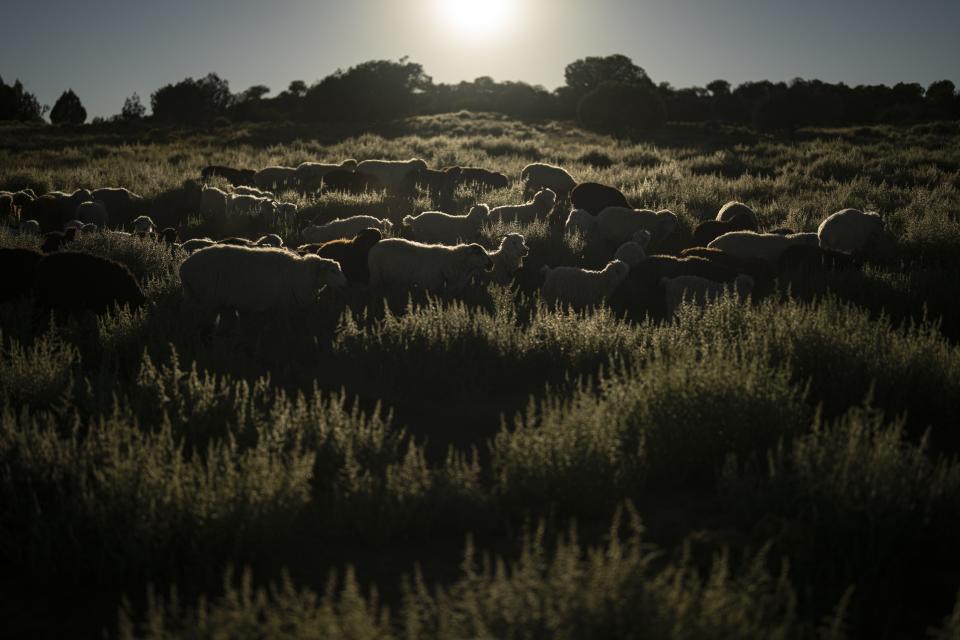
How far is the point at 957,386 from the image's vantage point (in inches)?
212

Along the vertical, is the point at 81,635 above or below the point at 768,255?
below

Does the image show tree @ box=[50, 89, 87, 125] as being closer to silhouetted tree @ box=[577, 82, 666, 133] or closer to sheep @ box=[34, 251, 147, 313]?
silhouetted tree @ box=[577, 82, 666, 133]

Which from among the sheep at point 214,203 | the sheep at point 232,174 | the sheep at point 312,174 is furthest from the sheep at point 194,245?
the sheep at point 232,174

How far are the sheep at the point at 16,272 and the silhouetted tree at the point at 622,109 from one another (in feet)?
147

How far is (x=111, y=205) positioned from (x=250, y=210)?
12.6 feet

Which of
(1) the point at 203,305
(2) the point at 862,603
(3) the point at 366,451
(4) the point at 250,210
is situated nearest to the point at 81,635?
(3) the point at 366,451

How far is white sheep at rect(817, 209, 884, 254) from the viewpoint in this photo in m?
12.7

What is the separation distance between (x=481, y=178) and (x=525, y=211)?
6.78m

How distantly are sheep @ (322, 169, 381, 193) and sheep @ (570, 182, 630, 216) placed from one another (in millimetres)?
6540

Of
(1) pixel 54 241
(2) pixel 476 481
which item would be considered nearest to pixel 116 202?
(1) pixel 54 241

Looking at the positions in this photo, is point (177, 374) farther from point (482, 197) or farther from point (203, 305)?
point (482, 197)

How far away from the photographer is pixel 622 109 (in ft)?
175

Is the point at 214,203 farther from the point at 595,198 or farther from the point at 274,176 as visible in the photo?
the point at 595,198

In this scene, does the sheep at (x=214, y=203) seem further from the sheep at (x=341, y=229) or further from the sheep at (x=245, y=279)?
the sheep at (x=245, y=279)
